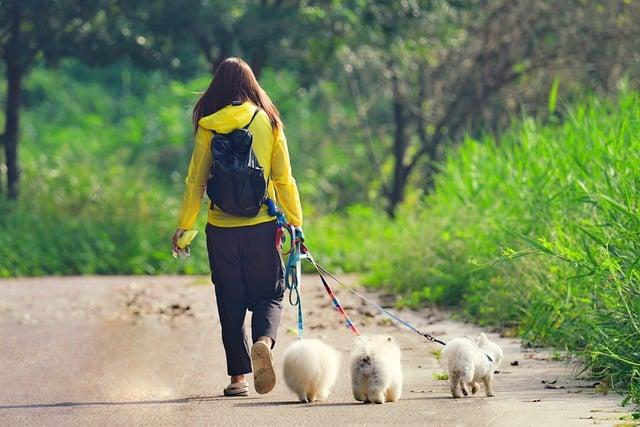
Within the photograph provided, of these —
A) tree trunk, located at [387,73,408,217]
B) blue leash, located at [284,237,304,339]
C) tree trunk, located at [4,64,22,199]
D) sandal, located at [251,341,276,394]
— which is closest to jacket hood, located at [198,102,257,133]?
blue leash, located at [284,237,304,339]

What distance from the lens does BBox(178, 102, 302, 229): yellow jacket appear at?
816cm

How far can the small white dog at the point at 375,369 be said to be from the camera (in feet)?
25.2

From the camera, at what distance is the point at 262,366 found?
7840 millimetres

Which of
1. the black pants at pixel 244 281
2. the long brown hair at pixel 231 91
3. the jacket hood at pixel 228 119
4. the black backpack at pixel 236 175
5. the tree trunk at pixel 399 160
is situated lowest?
the tree trunk at pixel 399 160

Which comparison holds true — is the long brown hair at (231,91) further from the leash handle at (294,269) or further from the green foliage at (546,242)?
the green foliage at (546,242)

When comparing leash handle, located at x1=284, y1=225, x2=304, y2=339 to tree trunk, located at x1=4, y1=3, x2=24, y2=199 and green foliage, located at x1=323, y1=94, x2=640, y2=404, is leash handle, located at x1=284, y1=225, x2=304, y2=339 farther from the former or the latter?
tree trunk, located at x1=4, y1=3, x2=24, y2=199

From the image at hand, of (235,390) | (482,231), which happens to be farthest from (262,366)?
(482,231)

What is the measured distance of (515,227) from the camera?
11961 millimetres

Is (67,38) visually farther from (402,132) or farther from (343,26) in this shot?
(402,132)

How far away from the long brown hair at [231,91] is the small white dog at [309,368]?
142 centimetres

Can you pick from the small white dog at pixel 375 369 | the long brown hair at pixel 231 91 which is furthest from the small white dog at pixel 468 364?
the long brown hair at pixel 231 91

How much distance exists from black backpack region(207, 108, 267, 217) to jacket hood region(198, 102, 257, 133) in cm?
4

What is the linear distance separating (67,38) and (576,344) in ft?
38.3

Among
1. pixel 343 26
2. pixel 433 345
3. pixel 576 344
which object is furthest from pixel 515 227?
pixel 343 26
